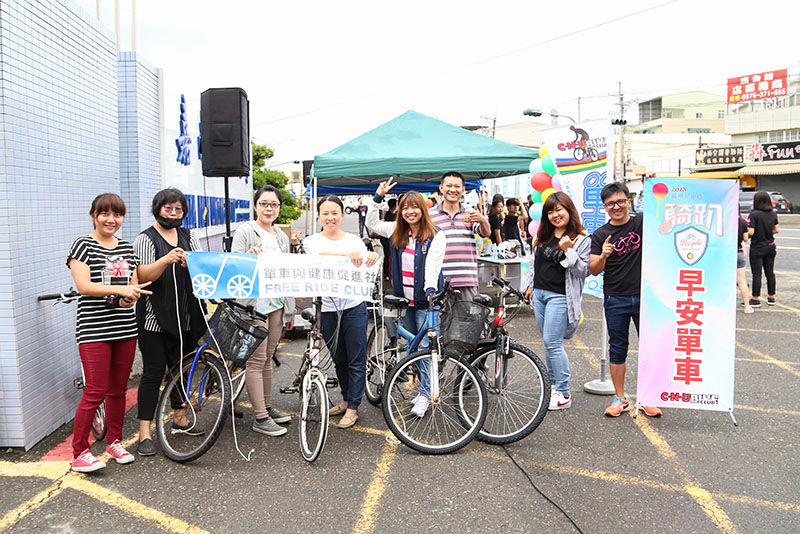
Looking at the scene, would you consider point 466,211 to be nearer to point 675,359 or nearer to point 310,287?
point 310,287

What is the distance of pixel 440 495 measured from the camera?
134 inches

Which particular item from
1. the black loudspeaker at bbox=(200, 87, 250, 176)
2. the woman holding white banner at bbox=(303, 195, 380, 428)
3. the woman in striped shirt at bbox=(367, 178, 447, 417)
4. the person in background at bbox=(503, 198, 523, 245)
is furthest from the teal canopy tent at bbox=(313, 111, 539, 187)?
the woman holding white banner at bbox=(303, 195, 380, 428)

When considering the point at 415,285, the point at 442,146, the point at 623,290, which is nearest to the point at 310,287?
the point at 415,285

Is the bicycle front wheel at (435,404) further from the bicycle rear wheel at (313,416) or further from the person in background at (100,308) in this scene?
the person in background at (100,308)

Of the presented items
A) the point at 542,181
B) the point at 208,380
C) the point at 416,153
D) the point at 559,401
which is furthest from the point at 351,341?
the point at 416,153

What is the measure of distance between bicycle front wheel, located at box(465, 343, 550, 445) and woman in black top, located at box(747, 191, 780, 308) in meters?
6.95

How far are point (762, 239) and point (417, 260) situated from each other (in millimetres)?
7368

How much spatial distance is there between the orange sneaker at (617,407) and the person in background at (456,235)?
4.72ft

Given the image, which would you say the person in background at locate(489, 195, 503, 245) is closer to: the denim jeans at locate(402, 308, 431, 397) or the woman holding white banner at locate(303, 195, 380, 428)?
the denim jeans at locate(402, 308, 431, 397)

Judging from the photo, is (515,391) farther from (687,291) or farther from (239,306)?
(239,306)

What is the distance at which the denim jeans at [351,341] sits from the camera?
4301 millimetres

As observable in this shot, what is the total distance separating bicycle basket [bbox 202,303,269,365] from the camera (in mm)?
3818

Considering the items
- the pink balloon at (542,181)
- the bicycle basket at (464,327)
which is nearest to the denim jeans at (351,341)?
the bicycle basket at (464,327)

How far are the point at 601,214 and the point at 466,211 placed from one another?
7.18 ft
